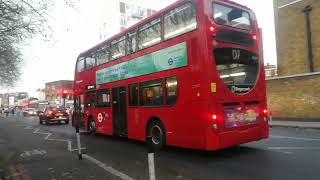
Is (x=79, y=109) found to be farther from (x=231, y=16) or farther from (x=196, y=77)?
(x=231, y=16)

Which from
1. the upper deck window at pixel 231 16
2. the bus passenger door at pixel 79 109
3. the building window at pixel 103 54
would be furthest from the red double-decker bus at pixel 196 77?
the bus passenger door at pixel 79 109

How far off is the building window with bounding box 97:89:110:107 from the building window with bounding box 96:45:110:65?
129 cm

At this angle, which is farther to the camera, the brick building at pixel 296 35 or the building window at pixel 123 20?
the building window at pixel 123 20

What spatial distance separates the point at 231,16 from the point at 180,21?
4.73 ft

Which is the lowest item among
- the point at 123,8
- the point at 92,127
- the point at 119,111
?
the point at 92,127

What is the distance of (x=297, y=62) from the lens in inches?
1042

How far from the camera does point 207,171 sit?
26.7 ft

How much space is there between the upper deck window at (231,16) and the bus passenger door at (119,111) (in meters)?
5.10

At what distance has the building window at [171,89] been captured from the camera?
1038 cm

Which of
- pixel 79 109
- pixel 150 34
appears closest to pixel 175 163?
pixel 150 34

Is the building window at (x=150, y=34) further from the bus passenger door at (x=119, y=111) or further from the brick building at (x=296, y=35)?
the brick building at (x=296, y=35)

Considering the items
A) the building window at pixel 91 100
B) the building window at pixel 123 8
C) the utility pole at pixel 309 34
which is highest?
the building window at pixel 123 8

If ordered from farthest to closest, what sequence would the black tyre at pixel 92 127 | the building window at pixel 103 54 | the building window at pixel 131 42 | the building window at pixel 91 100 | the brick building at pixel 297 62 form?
the brick building at pixel 297 62 < the black tyre at pixel 92 127 < the building window at pixel 91 100 < the building window at pixel 103 54 < the building window at pixel 131 42

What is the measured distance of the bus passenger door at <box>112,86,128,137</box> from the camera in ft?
44.5
